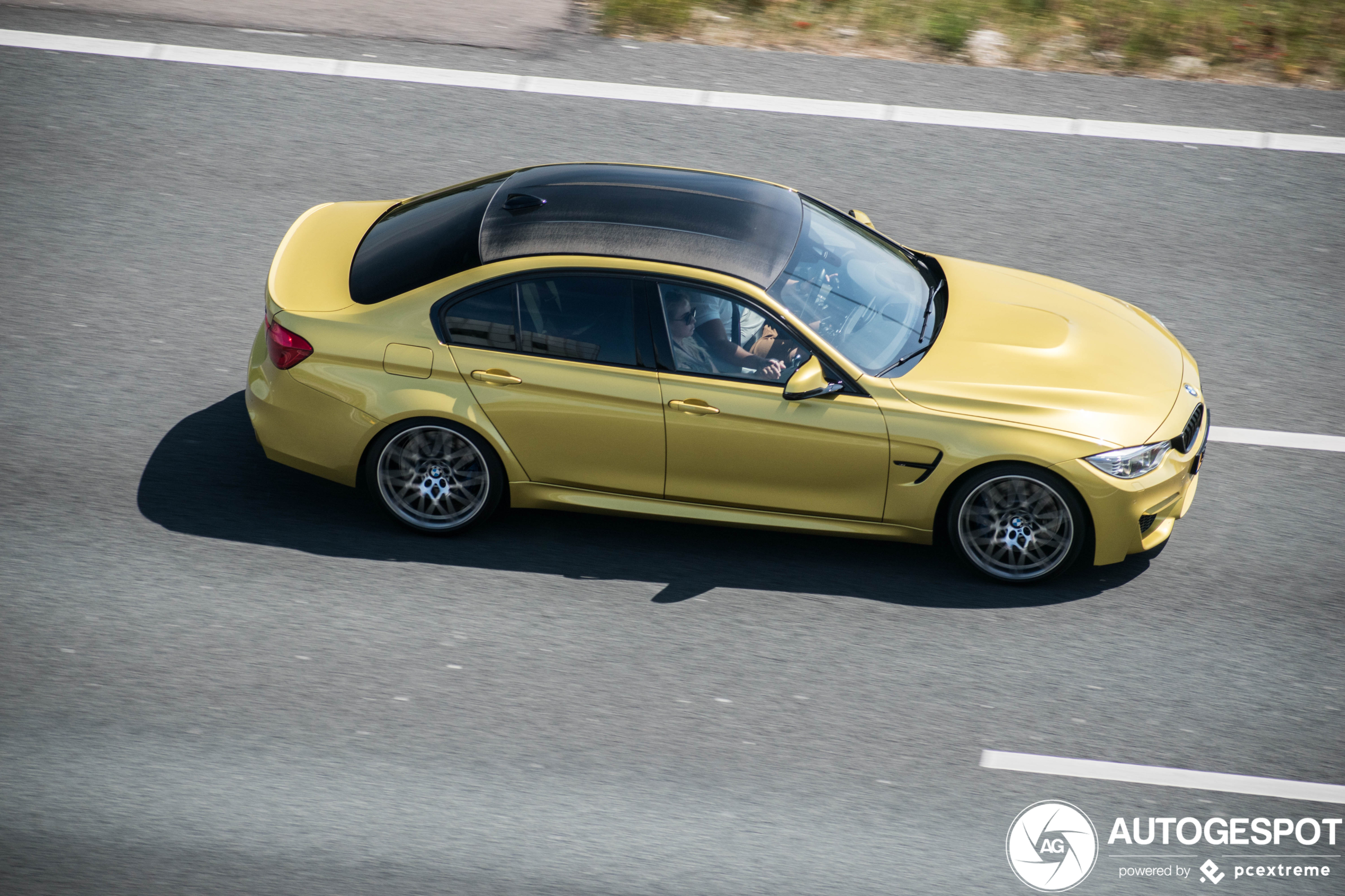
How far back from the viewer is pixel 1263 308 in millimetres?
8828

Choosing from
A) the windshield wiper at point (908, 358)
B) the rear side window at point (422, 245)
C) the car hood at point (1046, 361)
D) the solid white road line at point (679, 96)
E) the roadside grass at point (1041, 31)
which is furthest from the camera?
the roadside grass at point (1041, 31)

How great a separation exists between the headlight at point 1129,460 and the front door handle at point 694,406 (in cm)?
184

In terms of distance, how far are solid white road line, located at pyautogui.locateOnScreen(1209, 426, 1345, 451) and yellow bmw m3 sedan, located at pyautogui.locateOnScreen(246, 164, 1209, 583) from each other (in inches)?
36.5

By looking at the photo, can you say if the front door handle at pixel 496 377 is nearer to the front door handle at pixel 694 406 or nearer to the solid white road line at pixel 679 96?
the front door handle at pixel 694 406

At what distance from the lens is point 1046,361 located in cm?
681

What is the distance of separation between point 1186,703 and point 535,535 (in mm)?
3353

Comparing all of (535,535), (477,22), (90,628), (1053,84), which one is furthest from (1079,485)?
(477,22)

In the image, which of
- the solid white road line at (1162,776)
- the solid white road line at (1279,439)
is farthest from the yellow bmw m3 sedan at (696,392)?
the solid white road line at (1162,776)

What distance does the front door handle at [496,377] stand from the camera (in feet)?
21.7

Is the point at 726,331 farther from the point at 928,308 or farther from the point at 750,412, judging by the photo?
the point at 928,308

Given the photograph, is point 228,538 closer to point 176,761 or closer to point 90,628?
point 90,628

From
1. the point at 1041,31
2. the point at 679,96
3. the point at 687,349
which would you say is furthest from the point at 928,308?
the point at 1041,31

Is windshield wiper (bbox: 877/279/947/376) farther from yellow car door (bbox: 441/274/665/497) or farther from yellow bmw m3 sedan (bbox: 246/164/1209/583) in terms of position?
yellow car door (bbox: 441/274/665/497)

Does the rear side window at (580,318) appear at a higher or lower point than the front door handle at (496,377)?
higher
